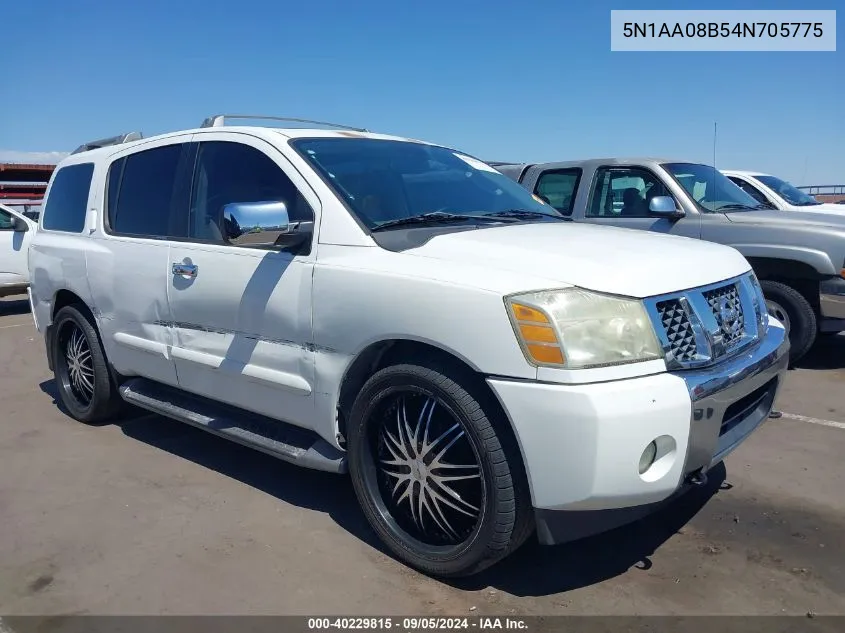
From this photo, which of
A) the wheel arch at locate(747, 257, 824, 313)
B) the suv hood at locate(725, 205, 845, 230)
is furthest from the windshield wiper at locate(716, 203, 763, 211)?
the wheel arch at locate(747, 257, 824, 313)

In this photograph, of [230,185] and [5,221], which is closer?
[230,185]

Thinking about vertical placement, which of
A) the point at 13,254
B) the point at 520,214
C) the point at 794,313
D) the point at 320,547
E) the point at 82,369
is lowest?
the point at 320,547

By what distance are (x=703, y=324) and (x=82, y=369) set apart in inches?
161

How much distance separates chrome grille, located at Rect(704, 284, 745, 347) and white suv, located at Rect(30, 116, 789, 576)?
0.01 meters

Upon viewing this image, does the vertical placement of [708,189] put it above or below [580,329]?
above

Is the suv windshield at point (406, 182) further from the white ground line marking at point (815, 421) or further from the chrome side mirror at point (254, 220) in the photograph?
the white ground line marking at point (815, 421)

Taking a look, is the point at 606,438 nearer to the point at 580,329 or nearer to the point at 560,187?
the point at 580,329

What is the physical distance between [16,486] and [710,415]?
3.58 metres

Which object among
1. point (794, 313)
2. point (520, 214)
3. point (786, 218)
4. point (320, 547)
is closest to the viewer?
point (320, 547)

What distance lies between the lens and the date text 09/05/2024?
263cm

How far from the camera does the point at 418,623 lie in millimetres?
2652

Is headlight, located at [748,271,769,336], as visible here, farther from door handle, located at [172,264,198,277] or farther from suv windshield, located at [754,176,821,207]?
suv windshield, located at [754,176,821,207]

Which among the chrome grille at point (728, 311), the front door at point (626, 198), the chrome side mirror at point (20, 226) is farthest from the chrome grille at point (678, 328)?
the chrome side mirror at point (20, 226)

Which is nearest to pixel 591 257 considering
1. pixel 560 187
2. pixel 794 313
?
pixel 794 313
